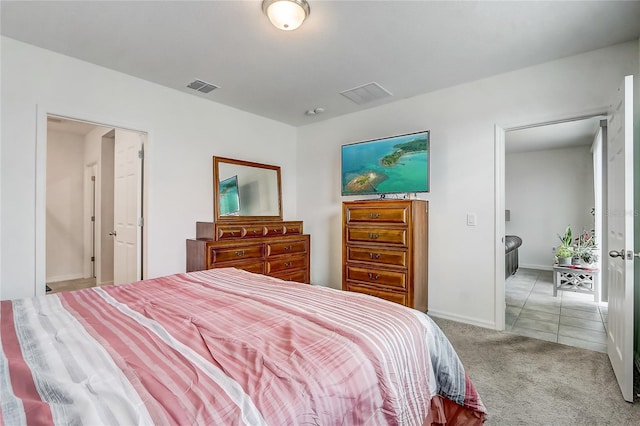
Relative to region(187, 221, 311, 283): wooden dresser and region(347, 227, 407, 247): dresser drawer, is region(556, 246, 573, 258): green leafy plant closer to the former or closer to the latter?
region(347, 227, 407, 247): dresser drawer

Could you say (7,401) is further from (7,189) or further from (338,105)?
(338,105)

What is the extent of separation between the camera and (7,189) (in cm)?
238

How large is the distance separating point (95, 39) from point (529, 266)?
25.8 ft

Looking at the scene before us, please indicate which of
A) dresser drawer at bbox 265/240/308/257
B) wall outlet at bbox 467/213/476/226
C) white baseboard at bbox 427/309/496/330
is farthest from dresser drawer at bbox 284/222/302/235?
wall outlet at bbox 467/213/476/226

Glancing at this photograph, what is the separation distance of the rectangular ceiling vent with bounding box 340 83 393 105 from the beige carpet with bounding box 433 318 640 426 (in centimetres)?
264

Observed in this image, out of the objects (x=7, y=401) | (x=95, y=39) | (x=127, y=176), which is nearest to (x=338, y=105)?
(x=95, y=39)

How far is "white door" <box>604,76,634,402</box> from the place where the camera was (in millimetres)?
1892

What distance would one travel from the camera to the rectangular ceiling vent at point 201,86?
320 centimetres

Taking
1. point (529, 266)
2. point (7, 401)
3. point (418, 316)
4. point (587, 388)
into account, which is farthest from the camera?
point (529, 266)

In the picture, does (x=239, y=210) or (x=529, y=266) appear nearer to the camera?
(x=239, y=210)

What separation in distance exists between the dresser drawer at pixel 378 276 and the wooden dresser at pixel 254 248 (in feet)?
2.79

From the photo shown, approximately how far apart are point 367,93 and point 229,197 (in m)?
2.08

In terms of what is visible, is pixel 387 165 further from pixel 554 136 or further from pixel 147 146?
pixel 554 136

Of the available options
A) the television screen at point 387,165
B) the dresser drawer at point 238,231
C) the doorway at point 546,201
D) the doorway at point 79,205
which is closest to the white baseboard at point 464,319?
the doorway at point 546,201
